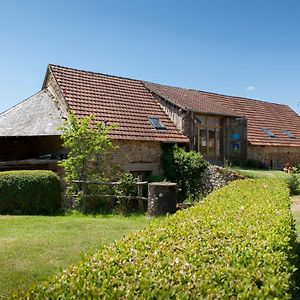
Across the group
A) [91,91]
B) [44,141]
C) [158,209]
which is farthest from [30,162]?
[158,209]

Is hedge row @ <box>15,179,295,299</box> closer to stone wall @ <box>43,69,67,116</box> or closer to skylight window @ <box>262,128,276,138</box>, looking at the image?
stone wall @ <box>43,69,67,116</box>

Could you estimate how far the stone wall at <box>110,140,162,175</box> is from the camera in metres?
16.8

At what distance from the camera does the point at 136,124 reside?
60.0 feet

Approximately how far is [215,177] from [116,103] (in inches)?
247

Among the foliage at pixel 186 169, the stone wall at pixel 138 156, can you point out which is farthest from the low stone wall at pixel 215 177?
the stone wall at pixel 138 156

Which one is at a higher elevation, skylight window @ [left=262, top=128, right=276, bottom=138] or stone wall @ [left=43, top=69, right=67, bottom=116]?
stone wall @ [left=43, top=69, right=67, bottom=116]

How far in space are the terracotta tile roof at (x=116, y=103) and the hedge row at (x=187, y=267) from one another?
40.2ft

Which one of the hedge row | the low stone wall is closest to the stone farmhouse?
the low stone wall

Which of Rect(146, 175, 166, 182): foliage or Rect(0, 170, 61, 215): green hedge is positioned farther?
Rect(146, 175, 166, 182): foliage

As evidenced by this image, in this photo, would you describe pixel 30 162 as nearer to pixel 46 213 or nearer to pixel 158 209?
pixel 46 213

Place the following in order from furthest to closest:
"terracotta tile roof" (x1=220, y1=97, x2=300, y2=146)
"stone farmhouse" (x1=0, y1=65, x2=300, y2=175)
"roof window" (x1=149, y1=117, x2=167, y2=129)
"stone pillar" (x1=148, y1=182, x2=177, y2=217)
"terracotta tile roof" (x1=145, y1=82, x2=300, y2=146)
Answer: "terracotta tile roof" (x1=220, y1=97, x2=300, y2=146)
"terracotta tile roof" (x1=145, y1=82, x2=300, y2=146)
"roof window" (x1=149, y1=117, x2=167, y2=129)
"stone farmhouse" (x1=0, y1=65, x2=300, y2=175)
"stone pillar" (x1=148, y1=182, x2=177, y2=217)

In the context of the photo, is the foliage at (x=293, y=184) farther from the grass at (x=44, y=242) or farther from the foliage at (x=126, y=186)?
the grass at (x=44, y=242)

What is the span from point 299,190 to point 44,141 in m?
12.6

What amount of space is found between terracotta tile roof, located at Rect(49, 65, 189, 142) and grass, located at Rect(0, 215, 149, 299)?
627 centimetres
